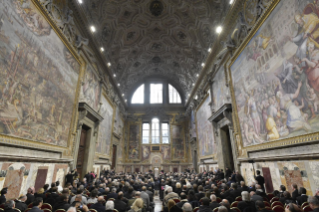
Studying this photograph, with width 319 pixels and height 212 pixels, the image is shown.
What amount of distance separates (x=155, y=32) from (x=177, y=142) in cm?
1466

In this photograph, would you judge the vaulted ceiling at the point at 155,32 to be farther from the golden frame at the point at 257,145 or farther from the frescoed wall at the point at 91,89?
the golden frame at the point at 257,145

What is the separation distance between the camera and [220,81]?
39.8 ft

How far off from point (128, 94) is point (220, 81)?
53.0 ft

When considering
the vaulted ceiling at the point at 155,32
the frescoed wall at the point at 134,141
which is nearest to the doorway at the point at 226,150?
the vaulted ceiling at the point at 155,32

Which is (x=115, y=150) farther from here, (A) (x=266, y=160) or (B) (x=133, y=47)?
(A) (x=266, y=160)

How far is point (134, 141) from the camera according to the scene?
24391 millimetres

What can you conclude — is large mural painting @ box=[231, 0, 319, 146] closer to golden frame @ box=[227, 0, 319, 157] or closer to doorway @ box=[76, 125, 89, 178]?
golden frame @ box=[227, 0, 319, 157]

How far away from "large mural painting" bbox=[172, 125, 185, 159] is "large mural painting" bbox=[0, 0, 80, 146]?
17299mm

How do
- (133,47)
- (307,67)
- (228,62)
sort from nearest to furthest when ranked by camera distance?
(307,67) → (228,62) → (133,47)

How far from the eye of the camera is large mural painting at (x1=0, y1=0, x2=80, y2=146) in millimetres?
5180

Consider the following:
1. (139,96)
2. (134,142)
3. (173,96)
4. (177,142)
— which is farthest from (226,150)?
(139,96)

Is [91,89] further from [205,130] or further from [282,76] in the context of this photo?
[282,76]

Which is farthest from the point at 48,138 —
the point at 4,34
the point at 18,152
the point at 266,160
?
the point at 266,160

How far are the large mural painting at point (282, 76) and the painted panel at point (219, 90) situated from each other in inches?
98.1
